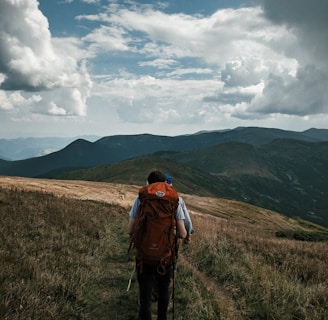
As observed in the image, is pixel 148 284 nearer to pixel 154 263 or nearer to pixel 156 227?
pixel 154 263

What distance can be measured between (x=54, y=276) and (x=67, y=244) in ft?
11.9

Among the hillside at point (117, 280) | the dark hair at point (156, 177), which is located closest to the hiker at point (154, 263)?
the dark hair at point (156, 177)

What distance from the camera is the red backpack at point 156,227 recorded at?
18.5ft

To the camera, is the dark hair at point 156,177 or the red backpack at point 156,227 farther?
the dark hair at point 156,177

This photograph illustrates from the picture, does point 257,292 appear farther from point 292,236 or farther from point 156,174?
point 292,236

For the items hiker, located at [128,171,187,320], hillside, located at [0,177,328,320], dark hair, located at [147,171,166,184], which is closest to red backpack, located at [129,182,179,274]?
hiker, located at [128,171,187,320]

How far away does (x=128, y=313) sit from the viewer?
22.7ft

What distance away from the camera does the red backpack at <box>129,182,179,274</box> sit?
222 inches

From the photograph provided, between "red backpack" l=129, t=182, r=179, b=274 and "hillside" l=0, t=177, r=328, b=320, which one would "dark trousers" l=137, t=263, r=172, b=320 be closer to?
"red backpack" l=129, t=182, r=179, b=274

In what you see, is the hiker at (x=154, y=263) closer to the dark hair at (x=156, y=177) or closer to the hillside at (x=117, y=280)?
the dark hair at (x=156, y=177)

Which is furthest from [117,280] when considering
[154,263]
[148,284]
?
[154,263]

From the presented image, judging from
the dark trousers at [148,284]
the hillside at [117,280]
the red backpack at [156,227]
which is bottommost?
the hillside at [117,280]

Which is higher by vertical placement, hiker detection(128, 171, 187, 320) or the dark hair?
the dark hair

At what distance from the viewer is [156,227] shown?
5645 mm
